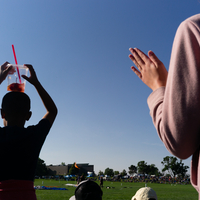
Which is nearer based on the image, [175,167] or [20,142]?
[20,142]

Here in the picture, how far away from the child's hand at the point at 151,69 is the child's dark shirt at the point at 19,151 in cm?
123

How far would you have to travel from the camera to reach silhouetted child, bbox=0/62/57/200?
192 centimetres

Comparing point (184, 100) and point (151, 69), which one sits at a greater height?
point (151, 69)

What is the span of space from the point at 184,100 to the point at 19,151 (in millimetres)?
1602

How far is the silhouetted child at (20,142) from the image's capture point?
1.92m

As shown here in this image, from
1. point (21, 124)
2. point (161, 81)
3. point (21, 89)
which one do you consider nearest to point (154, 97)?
point (161, 81)

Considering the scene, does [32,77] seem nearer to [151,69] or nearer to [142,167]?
[151,69]

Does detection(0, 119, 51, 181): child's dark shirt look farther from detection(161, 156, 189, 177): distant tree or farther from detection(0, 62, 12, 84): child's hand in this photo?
detection(161, 156, 189, 177): distant tree

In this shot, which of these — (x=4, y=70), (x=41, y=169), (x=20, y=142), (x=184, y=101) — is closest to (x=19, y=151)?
(x=20, y=142)

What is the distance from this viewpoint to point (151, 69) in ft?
4.53

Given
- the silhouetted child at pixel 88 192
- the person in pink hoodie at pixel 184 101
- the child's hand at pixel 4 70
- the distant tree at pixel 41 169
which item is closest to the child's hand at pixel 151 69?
the person in pink hoodie at pixel 184 101

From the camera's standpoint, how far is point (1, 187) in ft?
6.22

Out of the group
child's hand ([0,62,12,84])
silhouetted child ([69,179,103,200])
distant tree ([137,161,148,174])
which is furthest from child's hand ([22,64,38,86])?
distant tree ([137,161,148,174])

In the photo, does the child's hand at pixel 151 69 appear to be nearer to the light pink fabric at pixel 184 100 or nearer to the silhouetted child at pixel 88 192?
the light pink fabric at pixel 184 100
